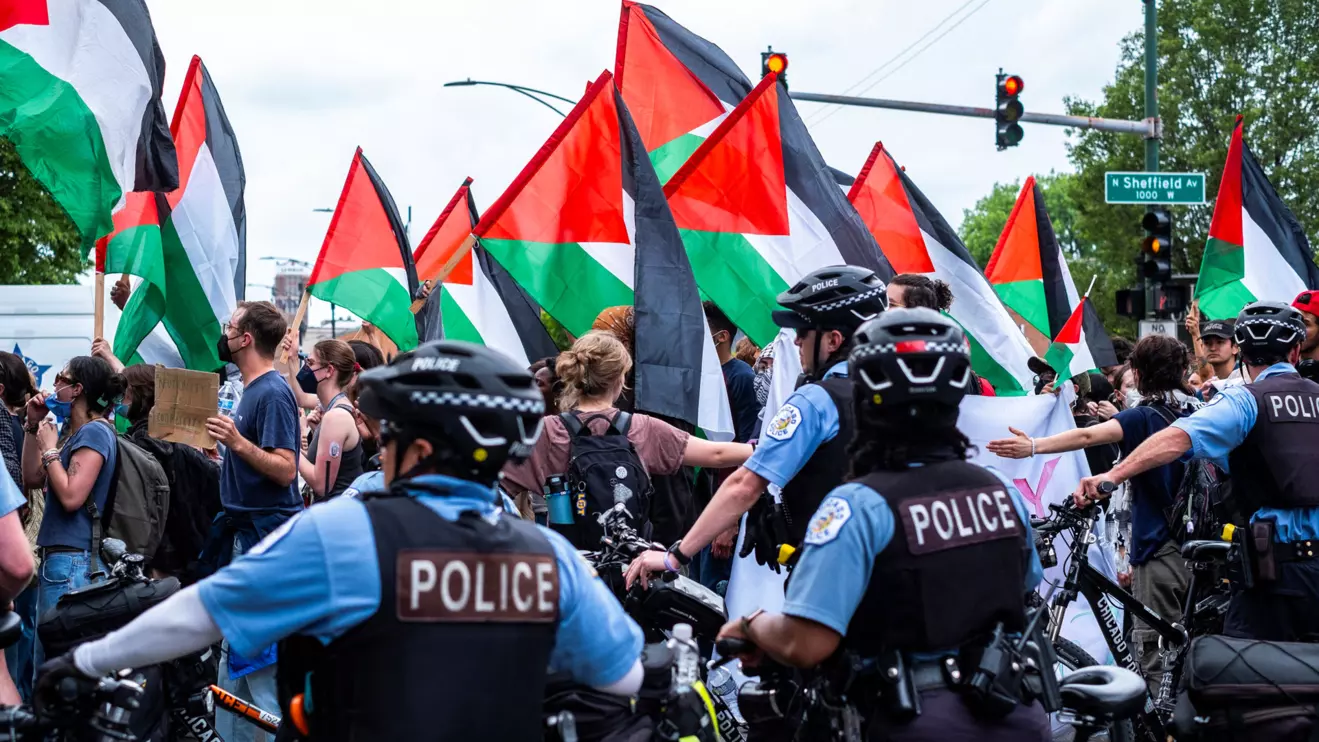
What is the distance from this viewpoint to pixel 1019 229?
530 inches

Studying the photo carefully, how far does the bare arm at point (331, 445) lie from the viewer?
7832mm

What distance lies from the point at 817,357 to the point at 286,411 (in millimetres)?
3023

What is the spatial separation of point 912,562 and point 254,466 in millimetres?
4408

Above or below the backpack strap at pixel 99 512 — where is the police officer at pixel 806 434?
above

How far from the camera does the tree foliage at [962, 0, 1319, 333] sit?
38844 millimetres

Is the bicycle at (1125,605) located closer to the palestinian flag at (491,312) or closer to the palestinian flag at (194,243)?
the palestinian flag at (491,312)

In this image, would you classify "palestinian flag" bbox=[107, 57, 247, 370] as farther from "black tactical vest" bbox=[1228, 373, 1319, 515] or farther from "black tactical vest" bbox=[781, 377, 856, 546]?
"black tactical vest" bbox=[1228, 373, 1319, 515]

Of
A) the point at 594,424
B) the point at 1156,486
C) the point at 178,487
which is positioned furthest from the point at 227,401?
the point at 1156,486

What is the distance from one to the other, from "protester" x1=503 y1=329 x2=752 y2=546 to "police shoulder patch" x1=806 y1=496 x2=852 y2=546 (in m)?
2.34

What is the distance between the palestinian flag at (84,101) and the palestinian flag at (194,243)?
3.92 feet

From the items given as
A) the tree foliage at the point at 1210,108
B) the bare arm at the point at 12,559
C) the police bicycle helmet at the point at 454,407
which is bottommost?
the bare arm at the point at 12,559

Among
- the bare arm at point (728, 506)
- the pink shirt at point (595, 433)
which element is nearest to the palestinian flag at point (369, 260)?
the pink shirt at point (595, 433)

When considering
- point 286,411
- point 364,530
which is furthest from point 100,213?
point 364,530

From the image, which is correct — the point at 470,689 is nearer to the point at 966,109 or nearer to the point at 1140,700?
the point at 1140,700
